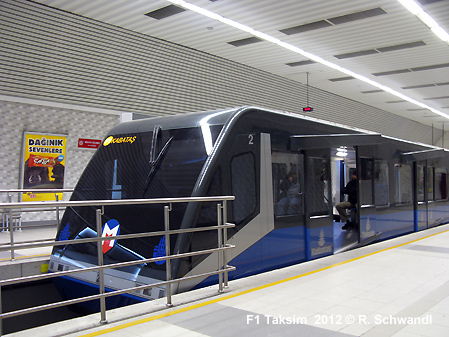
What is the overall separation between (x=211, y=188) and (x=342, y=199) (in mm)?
8299

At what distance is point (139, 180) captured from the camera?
6184mm

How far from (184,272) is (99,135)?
9427 mm

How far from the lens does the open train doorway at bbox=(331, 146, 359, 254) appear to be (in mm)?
9383

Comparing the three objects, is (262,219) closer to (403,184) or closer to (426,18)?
(403,184)

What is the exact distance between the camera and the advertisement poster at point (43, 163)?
1211cm

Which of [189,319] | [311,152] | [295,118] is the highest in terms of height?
[295,118]

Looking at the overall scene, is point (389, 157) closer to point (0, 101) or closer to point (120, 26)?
point (120, 26)

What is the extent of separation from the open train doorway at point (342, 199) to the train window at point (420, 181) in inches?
75.0

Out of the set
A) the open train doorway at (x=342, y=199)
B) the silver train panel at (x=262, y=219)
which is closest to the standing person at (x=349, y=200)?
the open train doorway at (x=342, y=199)

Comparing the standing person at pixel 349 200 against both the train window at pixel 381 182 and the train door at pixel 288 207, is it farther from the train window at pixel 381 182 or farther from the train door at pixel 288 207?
the train door at pixel 288 207

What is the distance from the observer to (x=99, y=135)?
1371 cm

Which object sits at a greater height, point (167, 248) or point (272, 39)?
point (272, 39)

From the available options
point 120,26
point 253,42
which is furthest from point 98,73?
point 253,42

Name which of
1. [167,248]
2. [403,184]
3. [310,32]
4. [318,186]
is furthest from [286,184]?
[310,32]
